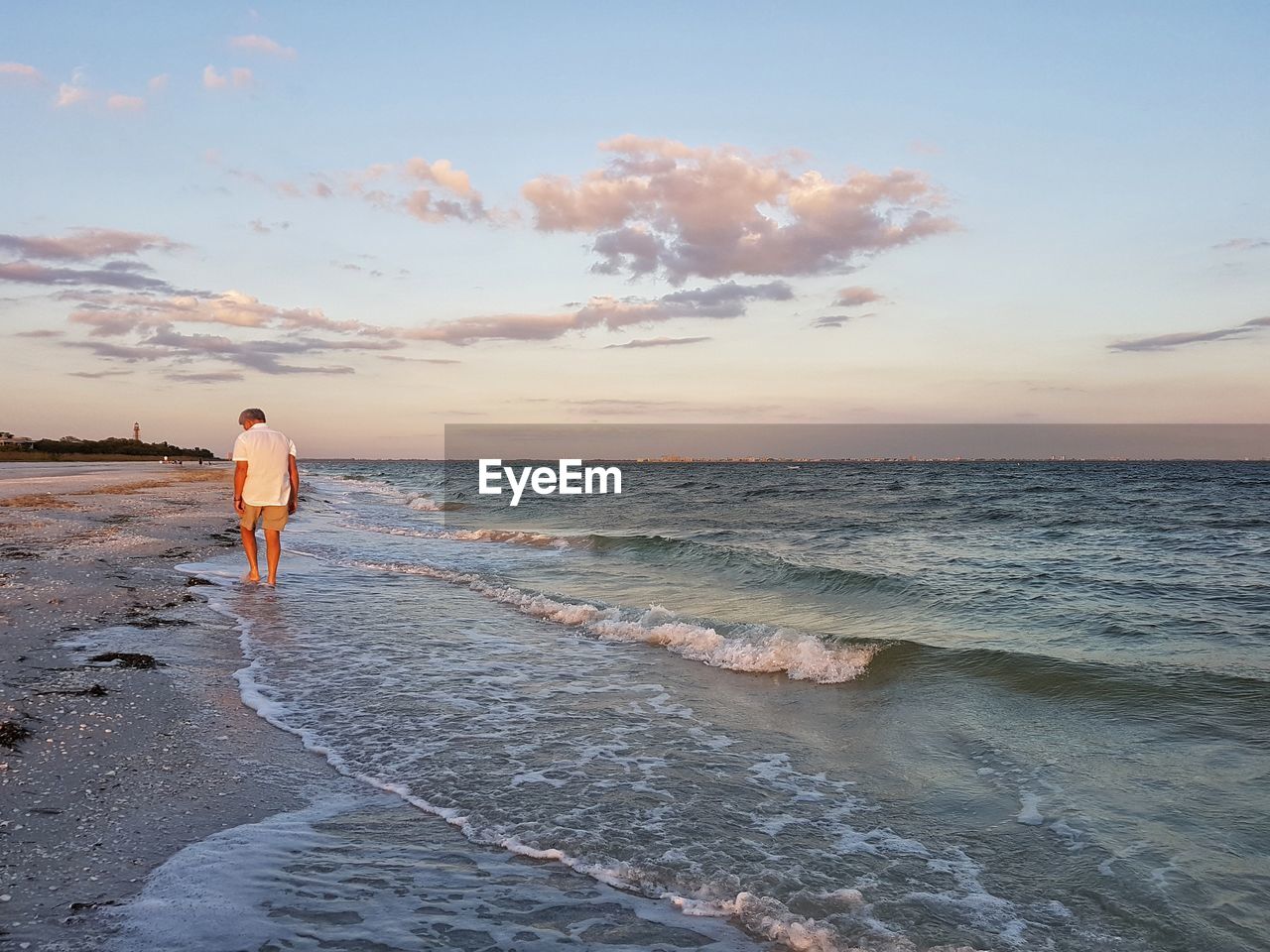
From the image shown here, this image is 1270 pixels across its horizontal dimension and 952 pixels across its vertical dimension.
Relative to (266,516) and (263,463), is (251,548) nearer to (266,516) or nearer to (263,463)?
(266,516)

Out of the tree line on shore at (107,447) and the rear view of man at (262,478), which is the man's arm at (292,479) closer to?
the rear view of man at (262,478)

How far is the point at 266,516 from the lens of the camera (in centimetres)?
1187

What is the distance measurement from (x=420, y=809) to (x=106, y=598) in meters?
6.94

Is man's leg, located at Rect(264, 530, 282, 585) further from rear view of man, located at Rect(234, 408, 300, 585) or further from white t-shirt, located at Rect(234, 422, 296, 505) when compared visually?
white t-shirt, located at Rect(234, 422, 296, 505)

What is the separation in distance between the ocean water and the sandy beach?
257mm

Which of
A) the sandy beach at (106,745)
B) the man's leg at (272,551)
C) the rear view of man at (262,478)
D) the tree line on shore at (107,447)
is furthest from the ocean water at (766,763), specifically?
the tree line on shore at (107,447)

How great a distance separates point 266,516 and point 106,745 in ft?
24.7

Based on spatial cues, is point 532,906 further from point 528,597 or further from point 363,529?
point 363,529

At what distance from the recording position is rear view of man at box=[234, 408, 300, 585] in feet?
37.6

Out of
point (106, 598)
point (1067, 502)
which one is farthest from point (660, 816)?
point (1067, 502)

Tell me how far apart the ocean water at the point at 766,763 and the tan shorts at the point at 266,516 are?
2.96 feet

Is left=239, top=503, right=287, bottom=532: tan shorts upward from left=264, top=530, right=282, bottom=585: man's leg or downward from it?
upward

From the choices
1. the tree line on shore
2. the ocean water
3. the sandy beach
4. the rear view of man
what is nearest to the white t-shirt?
the rear view of man

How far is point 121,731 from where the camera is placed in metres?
5.02
